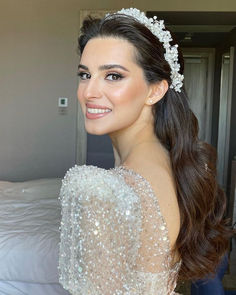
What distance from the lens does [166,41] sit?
2.96 feet

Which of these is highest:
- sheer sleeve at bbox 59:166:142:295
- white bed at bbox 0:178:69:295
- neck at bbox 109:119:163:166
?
neck at bbox 109:119:163:166

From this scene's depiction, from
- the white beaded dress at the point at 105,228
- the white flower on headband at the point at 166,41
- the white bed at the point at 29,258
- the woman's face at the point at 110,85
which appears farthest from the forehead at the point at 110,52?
the white bed at the point at 29,258

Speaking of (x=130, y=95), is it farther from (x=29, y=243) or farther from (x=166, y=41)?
(x=29, y=243)

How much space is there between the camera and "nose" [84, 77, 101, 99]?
816 mm

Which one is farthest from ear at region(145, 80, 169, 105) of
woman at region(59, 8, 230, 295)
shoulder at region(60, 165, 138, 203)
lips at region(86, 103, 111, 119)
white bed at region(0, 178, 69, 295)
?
white bed at region(0, 178, 69, 295)

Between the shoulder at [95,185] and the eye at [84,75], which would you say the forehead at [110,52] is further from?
the shoulder at [95,185]

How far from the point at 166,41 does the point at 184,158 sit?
29cm

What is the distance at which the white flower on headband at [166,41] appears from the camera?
35.5 inches

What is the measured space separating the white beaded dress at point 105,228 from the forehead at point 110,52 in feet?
0.80

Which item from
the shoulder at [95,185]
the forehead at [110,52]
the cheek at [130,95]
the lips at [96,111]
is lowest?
the shoulder at [95,185]

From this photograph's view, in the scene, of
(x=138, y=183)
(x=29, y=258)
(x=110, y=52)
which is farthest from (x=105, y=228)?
(x=29, y=258)

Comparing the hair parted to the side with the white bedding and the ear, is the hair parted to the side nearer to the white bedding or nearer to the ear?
the ear

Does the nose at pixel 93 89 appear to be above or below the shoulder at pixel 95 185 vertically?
above

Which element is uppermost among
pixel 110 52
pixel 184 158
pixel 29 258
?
pixel 110 52
